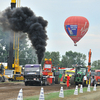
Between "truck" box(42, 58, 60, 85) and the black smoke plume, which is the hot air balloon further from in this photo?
"truck" box(42, 58, 60, 85)

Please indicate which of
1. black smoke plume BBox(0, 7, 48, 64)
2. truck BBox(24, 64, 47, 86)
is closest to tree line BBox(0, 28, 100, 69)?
black smoke plume BBox(0, 7, 48, 64)

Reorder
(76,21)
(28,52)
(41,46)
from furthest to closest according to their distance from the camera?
(28,52) → (76,21) → (41,46)

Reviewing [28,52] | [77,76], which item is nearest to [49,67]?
[77,76]

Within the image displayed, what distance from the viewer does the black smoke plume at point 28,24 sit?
3972 cm

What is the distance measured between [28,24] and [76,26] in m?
16.3

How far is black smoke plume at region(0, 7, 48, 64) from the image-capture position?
3972 cm

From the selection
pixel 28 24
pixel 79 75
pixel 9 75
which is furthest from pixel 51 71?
pixel 9 75

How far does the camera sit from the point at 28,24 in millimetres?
41250

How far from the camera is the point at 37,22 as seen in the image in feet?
136

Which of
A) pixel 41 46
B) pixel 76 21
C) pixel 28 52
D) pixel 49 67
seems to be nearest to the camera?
pixel 41 46

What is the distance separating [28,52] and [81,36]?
196 ft

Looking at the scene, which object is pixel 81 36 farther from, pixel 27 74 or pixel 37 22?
pixel 27 74

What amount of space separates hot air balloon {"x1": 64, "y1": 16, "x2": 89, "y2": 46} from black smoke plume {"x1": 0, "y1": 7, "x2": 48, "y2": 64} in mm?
13663

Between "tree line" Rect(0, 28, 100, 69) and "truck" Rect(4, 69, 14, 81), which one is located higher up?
"tree line" Rect(0, 28, 100, 69)
